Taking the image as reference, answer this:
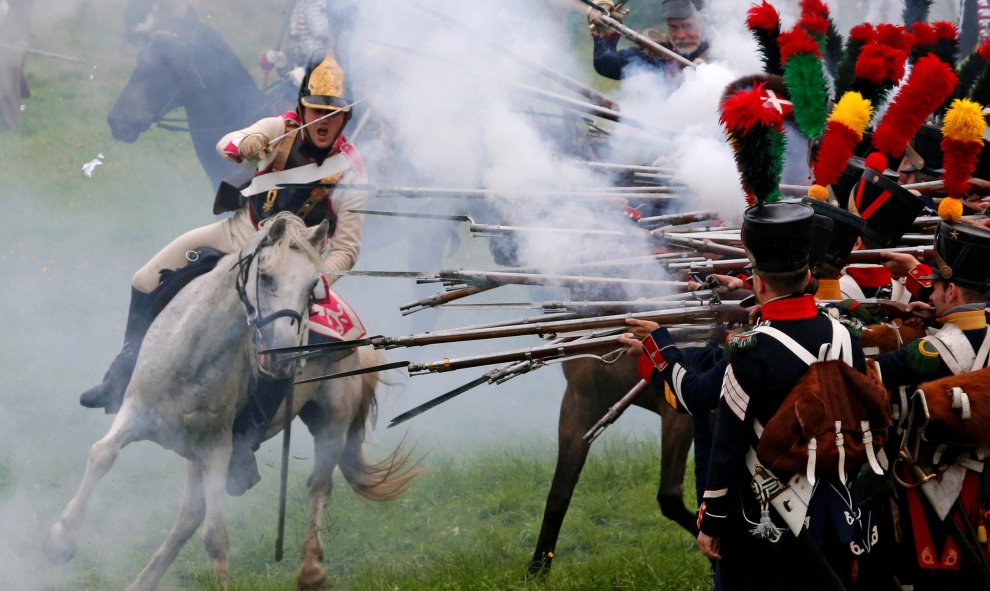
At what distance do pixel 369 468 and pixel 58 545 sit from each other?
2173mm

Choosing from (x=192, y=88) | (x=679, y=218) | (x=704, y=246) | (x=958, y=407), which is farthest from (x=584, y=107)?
(x=192, y=88)

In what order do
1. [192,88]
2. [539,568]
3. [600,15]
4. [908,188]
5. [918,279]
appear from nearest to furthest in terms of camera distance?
[918,279]
[908,188]
[600,15]
[539,568]
[192,88]

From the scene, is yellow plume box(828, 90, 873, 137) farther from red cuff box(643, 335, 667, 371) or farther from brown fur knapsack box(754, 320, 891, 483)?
red cuff box(643, 335, 667, 371)

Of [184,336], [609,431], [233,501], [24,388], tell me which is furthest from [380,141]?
[24,388]

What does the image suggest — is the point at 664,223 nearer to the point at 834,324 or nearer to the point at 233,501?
the point at 834,324

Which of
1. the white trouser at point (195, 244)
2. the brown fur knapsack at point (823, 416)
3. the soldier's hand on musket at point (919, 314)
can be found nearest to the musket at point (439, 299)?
the brown fur knapsack at point (823, 416)

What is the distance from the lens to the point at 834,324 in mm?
3910

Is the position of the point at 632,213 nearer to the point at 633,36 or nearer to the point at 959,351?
the point at 633,36

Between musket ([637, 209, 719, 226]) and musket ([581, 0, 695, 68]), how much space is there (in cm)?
110

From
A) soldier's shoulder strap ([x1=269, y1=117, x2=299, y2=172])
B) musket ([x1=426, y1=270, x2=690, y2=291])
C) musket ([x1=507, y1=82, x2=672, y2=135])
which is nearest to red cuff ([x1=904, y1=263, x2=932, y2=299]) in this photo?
musket ([x1=426, y1=270, x2=690, y2=291])

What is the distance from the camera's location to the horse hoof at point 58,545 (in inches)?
240

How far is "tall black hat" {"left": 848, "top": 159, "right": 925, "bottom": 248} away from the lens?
477cm

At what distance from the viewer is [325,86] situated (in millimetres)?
6957

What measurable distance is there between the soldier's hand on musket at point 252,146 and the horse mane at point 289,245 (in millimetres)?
578
